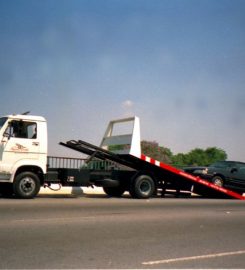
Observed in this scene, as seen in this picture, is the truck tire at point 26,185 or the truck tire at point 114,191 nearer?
the truck tire at point 26,185

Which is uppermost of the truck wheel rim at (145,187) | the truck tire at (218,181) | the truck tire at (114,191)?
the truck tire at (218,181)

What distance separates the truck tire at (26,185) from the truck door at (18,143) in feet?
1.52

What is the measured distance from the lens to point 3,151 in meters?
14.6

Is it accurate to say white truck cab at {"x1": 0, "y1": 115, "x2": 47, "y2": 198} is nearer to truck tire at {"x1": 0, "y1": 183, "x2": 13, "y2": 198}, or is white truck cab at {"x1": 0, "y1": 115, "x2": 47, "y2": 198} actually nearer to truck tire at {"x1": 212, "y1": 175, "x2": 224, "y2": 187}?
truck tire at {"x1": 0, "y1": 183, "x2": 13, "y2": 198}

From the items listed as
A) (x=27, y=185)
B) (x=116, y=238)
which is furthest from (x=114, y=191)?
(x=116, y=238)

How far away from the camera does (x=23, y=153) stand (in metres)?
14.9

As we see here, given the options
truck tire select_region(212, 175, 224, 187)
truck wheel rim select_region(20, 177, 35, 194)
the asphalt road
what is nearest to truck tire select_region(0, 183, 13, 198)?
truck wheel rim select_region(20, 177, 35, 194)

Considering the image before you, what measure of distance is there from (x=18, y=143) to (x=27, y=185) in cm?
140

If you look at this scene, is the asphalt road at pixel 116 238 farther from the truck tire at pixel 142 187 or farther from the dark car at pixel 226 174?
the dark car at pixel 226 174

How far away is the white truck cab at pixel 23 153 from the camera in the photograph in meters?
14.6

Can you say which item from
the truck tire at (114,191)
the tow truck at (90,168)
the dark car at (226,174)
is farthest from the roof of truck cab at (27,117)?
the dark car at (226,174)

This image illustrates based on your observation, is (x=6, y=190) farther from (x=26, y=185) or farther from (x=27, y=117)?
(x=27, y=117)

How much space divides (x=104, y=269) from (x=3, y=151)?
9.55 m

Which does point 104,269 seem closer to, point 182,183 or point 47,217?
point 47,217
